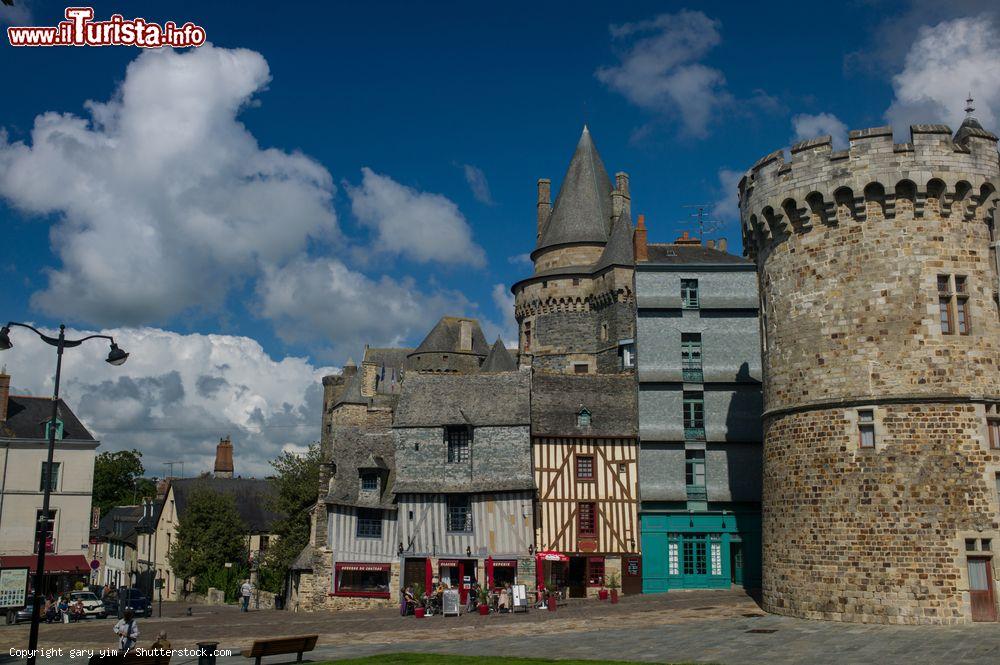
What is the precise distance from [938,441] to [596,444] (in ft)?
46.2

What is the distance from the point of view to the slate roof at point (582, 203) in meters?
49.0

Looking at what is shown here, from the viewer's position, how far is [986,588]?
18000mm

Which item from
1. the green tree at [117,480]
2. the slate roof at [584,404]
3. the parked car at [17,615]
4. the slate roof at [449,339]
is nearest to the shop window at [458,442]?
the slate roof at [584,404]

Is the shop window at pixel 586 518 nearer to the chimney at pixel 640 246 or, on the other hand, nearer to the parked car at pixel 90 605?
the chimney at pixel 640 246

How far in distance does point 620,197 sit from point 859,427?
32461 mm

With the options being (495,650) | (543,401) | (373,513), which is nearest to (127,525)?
(373,513)

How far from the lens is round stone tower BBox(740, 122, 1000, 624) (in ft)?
59.8

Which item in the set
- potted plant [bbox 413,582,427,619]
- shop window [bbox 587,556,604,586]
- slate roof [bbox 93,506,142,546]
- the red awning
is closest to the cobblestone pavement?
potted plant [bbox 413,582,427,619]

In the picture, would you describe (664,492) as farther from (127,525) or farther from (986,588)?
(127,525)

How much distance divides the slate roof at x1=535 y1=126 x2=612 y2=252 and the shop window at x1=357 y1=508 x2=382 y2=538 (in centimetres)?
2244

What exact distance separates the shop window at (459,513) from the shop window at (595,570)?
14.3ft

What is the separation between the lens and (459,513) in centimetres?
3055

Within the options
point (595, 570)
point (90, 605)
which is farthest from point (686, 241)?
point (90, 605)

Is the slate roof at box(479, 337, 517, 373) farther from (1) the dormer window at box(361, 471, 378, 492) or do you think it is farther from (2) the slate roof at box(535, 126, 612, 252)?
(1) the dormer window at box(361, 471, 378, 492)
